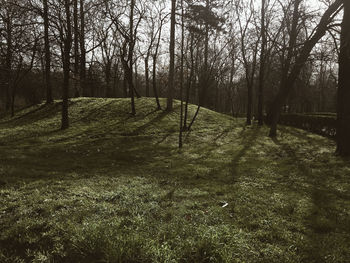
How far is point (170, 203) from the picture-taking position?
5961mm

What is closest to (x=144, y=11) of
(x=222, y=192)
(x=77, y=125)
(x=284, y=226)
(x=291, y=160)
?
(x=77, y=125)

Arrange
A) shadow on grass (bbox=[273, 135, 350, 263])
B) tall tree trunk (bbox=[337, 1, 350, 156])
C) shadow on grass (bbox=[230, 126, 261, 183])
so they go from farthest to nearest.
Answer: tall tree trunk (bbox=[337, 1, 350, 156]), shadow on grass (bbox=[230, 126, 261, 183]), shadow on grass (bbox=[273, 135, 350, 263])

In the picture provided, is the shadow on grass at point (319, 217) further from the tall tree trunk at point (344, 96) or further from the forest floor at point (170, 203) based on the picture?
the tall tree trunk at point (344, 96)

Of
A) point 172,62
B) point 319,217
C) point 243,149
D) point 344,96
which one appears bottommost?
point 319,217

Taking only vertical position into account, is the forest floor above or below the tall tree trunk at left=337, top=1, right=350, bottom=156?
below

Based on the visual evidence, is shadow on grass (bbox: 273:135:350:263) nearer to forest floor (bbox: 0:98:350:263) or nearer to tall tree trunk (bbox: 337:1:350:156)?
forest floor (bbox: 0:98:350:263)

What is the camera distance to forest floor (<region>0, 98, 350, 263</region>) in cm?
391

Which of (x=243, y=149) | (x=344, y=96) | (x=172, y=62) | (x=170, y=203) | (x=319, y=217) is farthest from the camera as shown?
(x=172, y=62)

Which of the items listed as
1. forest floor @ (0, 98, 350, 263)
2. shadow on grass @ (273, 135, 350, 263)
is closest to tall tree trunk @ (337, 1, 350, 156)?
forest floor @ (0, 98, 350, 263)

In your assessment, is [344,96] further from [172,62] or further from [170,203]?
[172,62]

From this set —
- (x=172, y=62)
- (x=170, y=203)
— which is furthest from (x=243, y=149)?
(x=172, y=62)

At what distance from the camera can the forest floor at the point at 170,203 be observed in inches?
154

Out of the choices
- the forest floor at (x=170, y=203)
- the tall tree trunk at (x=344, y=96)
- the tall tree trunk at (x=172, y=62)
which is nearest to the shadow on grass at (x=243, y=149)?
the forest floor at (x=170, y=203)

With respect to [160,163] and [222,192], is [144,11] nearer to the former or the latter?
[160,163]
